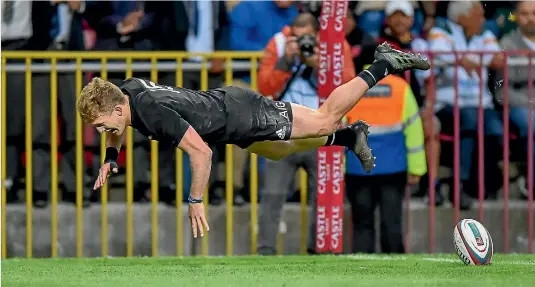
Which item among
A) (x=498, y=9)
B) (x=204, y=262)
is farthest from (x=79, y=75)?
(x=498, y=9)

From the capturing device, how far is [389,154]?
Result: 12.3 meters

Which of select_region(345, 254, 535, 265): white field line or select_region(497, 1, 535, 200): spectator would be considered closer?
select_region(345, 254, 535, 265): white field line

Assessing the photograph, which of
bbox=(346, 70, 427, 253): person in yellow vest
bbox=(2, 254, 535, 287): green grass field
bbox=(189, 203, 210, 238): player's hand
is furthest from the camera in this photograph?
bbox=(346, 70, 427, 253): person in yellow vest

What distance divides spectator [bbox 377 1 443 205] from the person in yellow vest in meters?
0.33

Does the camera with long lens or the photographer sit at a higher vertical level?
the camera with long lens

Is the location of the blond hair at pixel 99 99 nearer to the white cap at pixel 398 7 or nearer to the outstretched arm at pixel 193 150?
the outstretched arm at pixel 193 150

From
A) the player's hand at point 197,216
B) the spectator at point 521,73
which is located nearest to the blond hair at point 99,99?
the player's hand at point 197,216

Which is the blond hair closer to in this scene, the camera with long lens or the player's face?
the player's face

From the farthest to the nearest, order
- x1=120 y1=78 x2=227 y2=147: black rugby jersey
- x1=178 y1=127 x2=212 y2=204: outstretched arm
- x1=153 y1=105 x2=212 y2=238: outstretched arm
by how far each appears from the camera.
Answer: x1=120 y1=78 x2=227 y2=147: black rugby jersey → x1=178 y1=127 x2=212 y2=204: outstretched arm → x1=153 y1=105 x2=212 y2=238: outstretched arm

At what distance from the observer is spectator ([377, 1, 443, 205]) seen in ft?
41.7

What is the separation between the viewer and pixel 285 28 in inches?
490

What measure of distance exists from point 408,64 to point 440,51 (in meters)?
1.81

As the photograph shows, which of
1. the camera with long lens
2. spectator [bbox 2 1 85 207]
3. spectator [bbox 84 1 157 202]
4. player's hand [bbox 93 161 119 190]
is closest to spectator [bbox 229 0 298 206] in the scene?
spectator [bbox 84 1 157 202]

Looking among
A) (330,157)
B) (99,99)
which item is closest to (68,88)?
(330,157)
